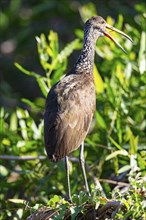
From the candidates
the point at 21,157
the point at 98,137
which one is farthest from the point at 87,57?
the point at 21,157

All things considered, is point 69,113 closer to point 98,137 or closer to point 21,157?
point 21,157

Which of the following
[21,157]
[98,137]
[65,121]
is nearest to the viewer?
[65,121]

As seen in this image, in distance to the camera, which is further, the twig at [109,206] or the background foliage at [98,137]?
the background foliage at [98,137]

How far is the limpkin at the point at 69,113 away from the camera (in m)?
7.79

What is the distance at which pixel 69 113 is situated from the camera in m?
7.94

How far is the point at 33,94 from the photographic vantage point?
49.6 feet

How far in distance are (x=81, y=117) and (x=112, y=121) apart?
4.57 feet

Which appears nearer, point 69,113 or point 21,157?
point 69,113

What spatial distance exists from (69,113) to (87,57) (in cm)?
93

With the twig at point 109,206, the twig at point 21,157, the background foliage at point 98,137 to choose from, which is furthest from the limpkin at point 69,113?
the twig at point 21,157

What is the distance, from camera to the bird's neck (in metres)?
8.59

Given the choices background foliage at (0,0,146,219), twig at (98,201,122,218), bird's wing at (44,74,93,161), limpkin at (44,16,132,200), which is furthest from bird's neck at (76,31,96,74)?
twig at (98,201,122,218)

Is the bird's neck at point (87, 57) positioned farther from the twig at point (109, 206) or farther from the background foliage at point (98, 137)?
the twig at point (109, 206)

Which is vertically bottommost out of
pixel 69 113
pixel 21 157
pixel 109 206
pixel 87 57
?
pixel 109 206
